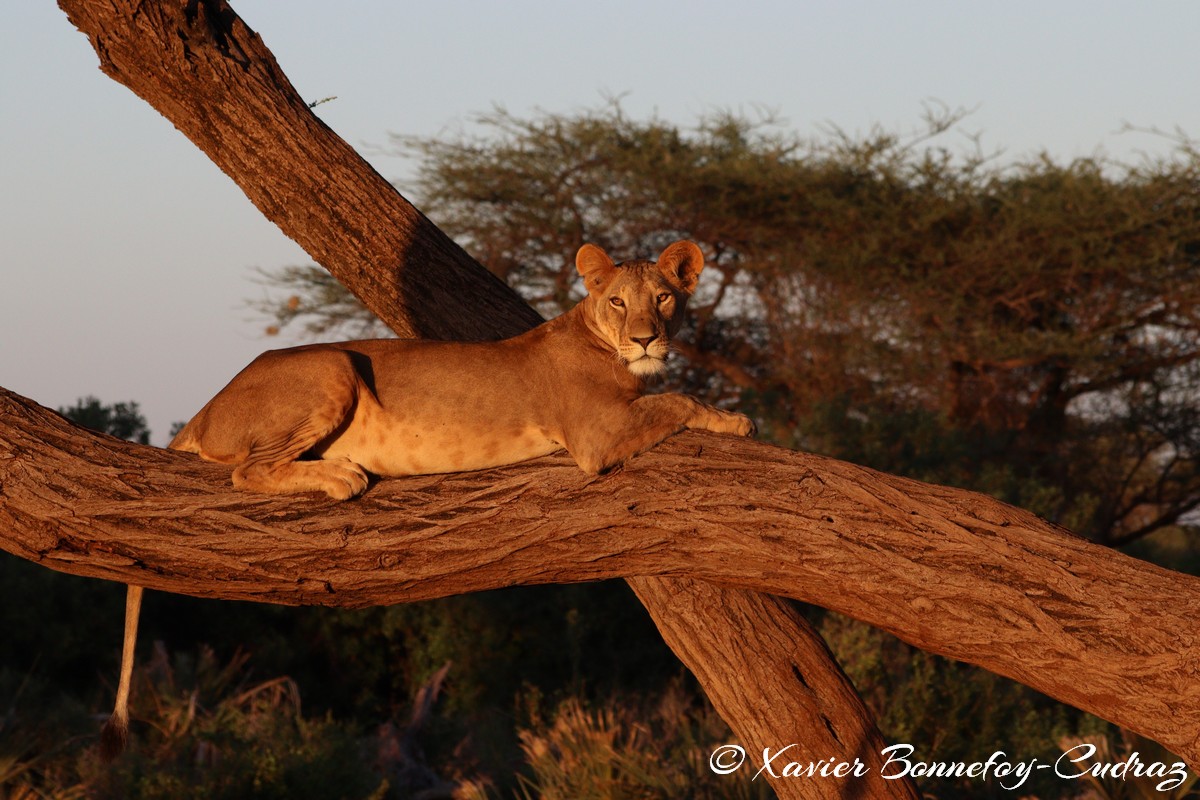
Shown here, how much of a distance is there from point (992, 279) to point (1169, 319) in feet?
7.88

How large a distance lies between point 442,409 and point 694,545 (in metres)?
1.00

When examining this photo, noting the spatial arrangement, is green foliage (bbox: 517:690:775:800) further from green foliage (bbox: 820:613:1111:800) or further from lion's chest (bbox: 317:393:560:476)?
lion's chest (bbox: 317:393:560:476)

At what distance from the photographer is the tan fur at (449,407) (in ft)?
15.0

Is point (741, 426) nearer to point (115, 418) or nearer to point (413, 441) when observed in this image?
point (413, 441)

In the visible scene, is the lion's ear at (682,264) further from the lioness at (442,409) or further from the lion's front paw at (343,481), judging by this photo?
the lion's front paw at (343,481)

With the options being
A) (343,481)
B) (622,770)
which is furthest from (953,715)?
(343,481)

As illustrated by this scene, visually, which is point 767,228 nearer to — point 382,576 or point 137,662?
point 137,662

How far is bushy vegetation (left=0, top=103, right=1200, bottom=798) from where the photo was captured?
12.9 m

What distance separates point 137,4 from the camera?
550 cm

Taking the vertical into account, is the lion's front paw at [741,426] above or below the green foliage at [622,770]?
above

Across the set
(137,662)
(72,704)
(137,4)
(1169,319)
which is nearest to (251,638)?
(137,662)

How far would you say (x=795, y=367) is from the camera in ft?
55.6

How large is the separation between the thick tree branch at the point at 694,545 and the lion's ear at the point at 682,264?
0.99 m

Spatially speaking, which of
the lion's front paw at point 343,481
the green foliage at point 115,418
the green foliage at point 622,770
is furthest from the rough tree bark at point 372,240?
the green foliage at point 115,418
